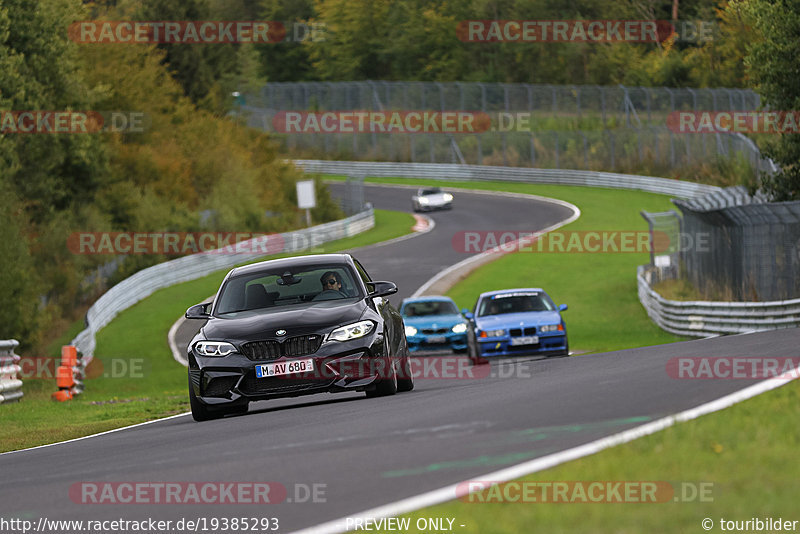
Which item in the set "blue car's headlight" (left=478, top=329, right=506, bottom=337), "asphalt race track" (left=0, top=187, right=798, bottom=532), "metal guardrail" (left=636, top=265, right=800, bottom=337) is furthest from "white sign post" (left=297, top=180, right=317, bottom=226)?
"asphalt race track" (left=0, top=187, right=798, bottom=532)

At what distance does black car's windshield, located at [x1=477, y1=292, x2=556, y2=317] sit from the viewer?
23.5 meters

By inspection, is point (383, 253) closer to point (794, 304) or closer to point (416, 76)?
point (794, 304)

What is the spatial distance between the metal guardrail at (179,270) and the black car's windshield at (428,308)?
695 centimetres

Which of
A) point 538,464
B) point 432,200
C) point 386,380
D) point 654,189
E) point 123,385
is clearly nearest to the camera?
point 538,464

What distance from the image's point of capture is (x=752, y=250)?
2419 centimetres

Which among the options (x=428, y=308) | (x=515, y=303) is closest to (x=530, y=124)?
(x=428, y=308)

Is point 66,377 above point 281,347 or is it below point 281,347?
below

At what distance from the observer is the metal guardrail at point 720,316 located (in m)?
22.5

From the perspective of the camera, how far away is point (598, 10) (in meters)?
107

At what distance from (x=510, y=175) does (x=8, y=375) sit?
2394 inches

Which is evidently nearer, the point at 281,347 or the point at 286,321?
the point at 281,347

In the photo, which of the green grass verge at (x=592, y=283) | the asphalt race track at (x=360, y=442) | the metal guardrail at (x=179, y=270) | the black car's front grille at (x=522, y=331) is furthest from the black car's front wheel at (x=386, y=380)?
the metal guardrail at (x=179, y=270)

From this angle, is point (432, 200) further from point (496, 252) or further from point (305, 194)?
point (496, 252)

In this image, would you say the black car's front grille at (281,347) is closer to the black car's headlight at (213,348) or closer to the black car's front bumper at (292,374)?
the black car's front bumper at (292,374)
